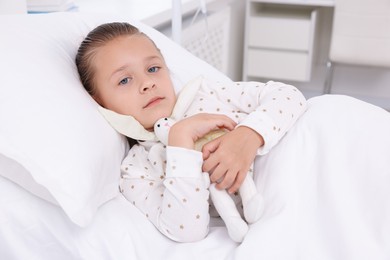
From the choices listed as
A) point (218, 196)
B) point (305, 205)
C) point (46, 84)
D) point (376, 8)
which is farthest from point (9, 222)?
point (376, 8)

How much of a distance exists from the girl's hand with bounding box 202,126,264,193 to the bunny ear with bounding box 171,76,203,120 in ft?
0.57

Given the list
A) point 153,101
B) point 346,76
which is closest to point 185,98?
point 153,101

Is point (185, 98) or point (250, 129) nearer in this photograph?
point (250, 129)

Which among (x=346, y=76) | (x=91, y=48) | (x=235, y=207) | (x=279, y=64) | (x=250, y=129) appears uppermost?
(x=91, y=48)

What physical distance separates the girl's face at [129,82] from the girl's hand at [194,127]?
13 cm

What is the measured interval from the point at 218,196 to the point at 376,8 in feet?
6.75

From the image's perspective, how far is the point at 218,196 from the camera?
0.89 m

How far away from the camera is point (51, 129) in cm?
83

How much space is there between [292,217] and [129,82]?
0.43 m

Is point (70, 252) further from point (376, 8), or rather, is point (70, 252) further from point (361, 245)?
point (376, 8)

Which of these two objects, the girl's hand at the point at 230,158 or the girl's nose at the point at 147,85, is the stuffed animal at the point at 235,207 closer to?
the girl's hand at the point at 230,158

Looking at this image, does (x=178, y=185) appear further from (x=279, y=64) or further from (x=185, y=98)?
(x=279, y=64)

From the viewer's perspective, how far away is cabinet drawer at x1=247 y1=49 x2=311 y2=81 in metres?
Answer: 2.88

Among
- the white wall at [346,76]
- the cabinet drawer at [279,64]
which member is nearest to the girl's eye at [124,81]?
the cabinet drawer at [279,64]
